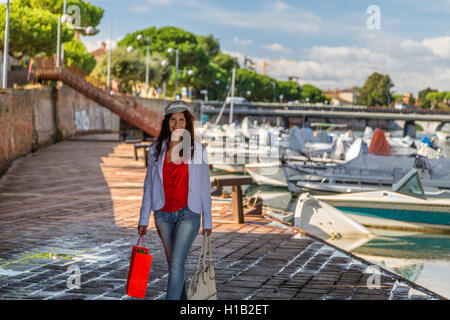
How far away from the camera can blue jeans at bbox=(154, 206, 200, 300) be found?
4.74 meters

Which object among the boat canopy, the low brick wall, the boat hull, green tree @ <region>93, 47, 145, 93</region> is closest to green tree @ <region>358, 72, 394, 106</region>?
green tree @ <region>93, 47, 145, 93</region>

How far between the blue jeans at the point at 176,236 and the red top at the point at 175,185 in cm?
5

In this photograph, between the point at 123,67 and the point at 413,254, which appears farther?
the point at 123,67

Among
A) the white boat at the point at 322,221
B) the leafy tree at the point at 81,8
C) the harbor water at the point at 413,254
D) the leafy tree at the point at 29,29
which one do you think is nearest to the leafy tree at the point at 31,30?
the leafy tree at the point at 29,29

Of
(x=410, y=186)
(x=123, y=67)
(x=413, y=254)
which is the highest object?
(x=123, y=67)

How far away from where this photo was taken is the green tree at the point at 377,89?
170500 mm

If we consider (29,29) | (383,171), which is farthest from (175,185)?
(29,29)

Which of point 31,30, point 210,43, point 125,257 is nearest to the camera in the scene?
point 125,257

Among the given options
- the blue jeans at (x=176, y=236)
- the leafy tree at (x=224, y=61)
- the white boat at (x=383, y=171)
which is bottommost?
the white boat at (x=383, y=171)

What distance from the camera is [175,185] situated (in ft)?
15.8

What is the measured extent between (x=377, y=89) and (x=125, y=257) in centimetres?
17144

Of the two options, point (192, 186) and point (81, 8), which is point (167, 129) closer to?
point (192, 186)

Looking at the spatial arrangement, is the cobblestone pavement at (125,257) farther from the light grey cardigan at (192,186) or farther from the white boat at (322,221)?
the white boat at (322,221)
